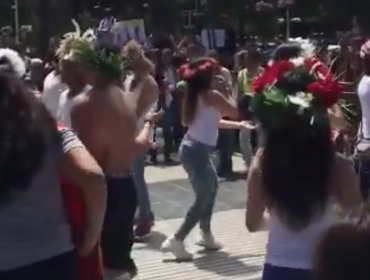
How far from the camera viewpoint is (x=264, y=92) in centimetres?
397

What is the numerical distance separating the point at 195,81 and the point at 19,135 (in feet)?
12.9

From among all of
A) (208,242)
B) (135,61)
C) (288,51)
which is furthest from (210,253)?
(288,51)

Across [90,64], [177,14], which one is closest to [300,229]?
[90,64]

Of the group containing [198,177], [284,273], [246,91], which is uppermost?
[284,273]

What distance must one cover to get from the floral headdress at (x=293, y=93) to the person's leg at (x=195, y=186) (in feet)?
11.0

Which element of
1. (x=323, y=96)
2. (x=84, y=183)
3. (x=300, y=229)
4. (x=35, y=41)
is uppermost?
(x=323, y=96)

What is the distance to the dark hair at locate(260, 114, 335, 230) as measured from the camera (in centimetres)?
381

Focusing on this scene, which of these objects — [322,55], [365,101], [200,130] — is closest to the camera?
[365,101]

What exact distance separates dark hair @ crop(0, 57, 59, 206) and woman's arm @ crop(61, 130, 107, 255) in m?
0.14

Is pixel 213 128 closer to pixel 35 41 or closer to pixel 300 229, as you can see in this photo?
pixel 300 229

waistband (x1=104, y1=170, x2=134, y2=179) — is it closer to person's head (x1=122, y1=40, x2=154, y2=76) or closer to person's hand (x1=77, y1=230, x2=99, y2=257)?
person's hand (x1=77, y1=230, x2=99, y2=257)

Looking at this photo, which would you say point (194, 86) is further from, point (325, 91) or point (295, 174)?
point (295, 174)

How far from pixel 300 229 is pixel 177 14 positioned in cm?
2718

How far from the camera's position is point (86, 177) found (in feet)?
12.6
